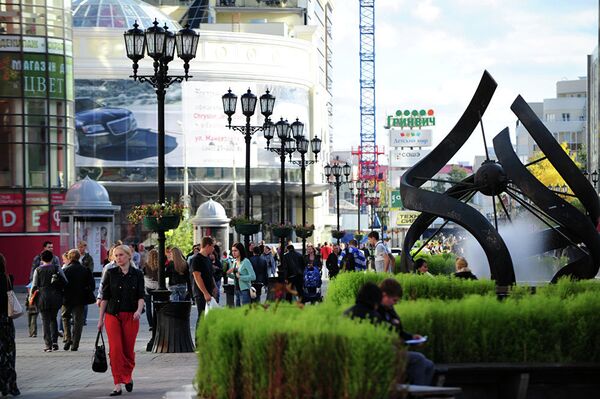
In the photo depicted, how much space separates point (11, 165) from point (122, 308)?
136ft

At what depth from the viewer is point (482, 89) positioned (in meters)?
25.1

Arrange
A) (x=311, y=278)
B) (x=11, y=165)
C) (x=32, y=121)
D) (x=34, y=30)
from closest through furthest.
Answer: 1. (x=311, y=278)
2. (x=34, y=30)
3. (x=11, y=165)
4. (x=32, y=121)

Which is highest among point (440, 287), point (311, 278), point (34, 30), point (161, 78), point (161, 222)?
point (34, 30)

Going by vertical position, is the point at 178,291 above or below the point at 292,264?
above

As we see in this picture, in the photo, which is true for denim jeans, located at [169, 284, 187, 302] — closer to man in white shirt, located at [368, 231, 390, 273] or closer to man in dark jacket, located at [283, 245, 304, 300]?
man in white shirt, located at [368, 231, 390, 273]

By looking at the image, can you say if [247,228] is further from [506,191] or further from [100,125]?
[100,125]

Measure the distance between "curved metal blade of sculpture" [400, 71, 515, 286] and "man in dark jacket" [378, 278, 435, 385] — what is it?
446 inches

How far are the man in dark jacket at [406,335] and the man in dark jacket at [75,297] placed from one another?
12.7 m

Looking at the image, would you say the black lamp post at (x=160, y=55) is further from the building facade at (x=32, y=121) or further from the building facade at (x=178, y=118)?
the building facade at (x=178, y=118)

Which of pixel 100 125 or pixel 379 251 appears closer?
pixel 379 251

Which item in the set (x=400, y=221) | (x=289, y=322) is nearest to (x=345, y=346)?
(x=289, y=322)

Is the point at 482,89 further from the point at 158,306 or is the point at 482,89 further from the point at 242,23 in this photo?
the point at 242,23

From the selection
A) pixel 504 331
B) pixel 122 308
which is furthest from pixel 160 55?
Result: pixel 504 331

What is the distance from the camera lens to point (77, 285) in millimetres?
23312
